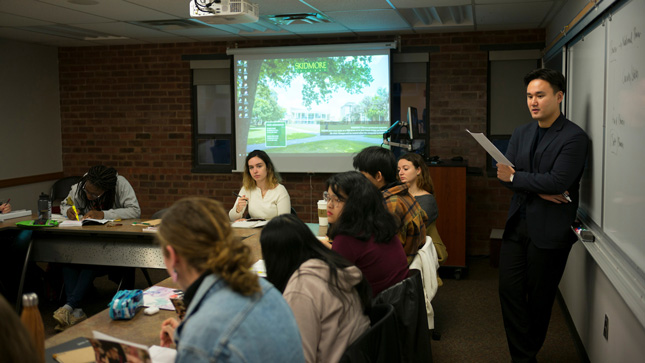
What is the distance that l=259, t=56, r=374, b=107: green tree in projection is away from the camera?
243 inches

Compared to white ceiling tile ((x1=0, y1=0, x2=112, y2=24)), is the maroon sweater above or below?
below

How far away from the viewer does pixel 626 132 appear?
2305 millimetres

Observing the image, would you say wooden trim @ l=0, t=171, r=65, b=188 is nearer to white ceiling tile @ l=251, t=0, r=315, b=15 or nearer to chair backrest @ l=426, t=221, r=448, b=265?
white ceiling tile @ l=251, t=0, r=315, b=15

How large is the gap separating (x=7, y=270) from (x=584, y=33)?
410 centimetres

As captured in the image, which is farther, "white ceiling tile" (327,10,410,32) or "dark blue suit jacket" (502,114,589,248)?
"white ceiling tile" (327,10,410,32)

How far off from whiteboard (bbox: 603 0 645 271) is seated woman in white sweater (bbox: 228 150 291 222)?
2374mm

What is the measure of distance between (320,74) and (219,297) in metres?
5.25

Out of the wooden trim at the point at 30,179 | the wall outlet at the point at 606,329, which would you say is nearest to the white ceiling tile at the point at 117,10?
the wooden trim at the point at 30,179

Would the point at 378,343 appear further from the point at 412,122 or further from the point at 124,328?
the point at 412,122

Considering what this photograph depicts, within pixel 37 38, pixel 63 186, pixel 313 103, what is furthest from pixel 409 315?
pixel 37 38

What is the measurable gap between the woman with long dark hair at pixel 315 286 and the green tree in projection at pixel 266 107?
4.64 metres

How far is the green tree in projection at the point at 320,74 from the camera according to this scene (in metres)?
6.18

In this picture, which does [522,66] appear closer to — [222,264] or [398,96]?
[398,96]

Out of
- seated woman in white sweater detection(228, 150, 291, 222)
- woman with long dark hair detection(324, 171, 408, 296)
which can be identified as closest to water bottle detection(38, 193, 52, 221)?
seated woman in white sweater detection(228, 150, 291, 222)
